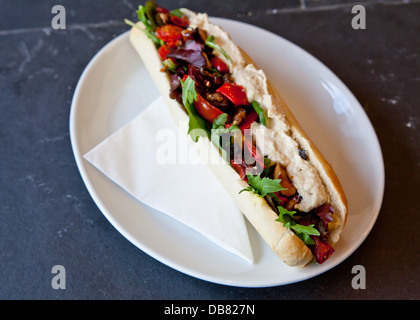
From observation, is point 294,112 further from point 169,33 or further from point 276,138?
point 169,33

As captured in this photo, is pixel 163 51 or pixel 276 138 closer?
pixel 276 138

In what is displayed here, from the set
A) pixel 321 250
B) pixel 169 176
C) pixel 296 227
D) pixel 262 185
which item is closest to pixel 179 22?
pixel 169 176

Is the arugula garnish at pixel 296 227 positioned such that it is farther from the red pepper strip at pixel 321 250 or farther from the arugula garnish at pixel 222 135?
the arugula garnish at pixel 222 135

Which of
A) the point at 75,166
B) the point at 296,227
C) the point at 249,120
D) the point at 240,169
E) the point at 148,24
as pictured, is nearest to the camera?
the point at 296,227

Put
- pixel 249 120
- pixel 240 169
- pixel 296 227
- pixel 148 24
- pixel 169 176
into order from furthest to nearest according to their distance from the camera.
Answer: pixel 148 24 → pixel 169 176 → pixel 249 120 → pixel 240 169 → pixel 296 227

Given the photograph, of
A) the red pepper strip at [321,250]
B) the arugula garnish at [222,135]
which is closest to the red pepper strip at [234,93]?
the arugula garnish at [222,135]

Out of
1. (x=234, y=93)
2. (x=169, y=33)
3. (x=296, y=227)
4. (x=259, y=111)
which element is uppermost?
(x=169, y=33)

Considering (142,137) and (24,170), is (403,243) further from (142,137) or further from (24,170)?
(24,170)

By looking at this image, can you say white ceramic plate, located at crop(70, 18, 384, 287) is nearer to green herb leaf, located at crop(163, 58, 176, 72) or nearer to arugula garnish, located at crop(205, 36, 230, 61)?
green herb leaf, located at crop(163, 58, 176, 72)

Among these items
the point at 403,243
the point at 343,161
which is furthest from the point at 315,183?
the point at 403,243
